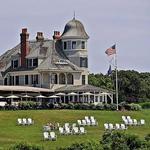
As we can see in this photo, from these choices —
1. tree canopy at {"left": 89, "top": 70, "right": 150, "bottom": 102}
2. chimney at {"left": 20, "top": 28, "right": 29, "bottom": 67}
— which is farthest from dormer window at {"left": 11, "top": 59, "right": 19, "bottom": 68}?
tree canopy at {"left": 89, "top": 70, "right": 150, "bottom": 102}

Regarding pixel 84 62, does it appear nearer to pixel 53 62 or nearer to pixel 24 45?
pixel 53 62

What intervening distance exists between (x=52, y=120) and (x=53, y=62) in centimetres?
2780

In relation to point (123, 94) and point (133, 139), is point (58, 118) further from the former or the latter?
point (123, 94)

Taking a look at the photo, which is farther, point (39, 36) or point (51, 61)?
point (39, 36)

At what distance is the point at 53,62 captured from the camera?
88.4 meters

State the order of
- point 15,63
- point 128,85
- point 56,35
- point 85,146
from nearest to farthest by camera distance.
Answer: point 85,146
point 15,63
point 56,35
point 128,85

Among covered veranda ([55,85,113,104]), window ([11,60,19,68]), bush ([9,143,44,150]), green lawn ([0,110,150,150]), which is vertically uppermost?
window ([11,60,19,68])

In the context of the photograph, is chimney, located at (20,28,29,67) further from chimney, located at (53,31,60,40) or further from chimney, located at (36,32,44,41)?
chimney, located at (53,31,60,40)

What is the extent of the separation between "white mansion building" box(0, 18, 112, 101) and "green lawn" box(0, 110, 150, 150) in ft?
58.2

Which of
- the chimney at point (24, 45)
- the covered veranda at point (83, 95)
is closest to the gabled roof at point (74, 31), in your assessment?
the chimney at point (24, 45)

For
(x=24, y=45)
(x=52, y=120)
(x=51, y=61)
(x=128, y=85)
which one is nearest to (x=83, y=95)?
(x=51, y=61)

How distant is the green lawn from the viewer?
1793 inches

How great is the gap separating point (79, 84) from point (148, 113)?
19031mm

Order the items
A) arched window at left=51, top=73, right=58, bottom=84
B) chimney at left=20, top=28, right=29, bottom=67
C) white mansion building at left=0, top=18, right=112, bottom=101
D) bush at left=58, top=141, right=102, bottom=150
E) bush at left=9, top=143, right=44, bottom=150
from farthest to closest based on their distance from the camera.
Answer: chimney at left=20, top=28, right=29, bottom=67 → white mansion building at left=0, top=18, right=112, bottom=101 → arched window at left=51, top=73, right=58, bottom=84 → bush at left=58, top=141, right=102, bottom=150 → bush at left=9, top=143, right=44, bottom=150
